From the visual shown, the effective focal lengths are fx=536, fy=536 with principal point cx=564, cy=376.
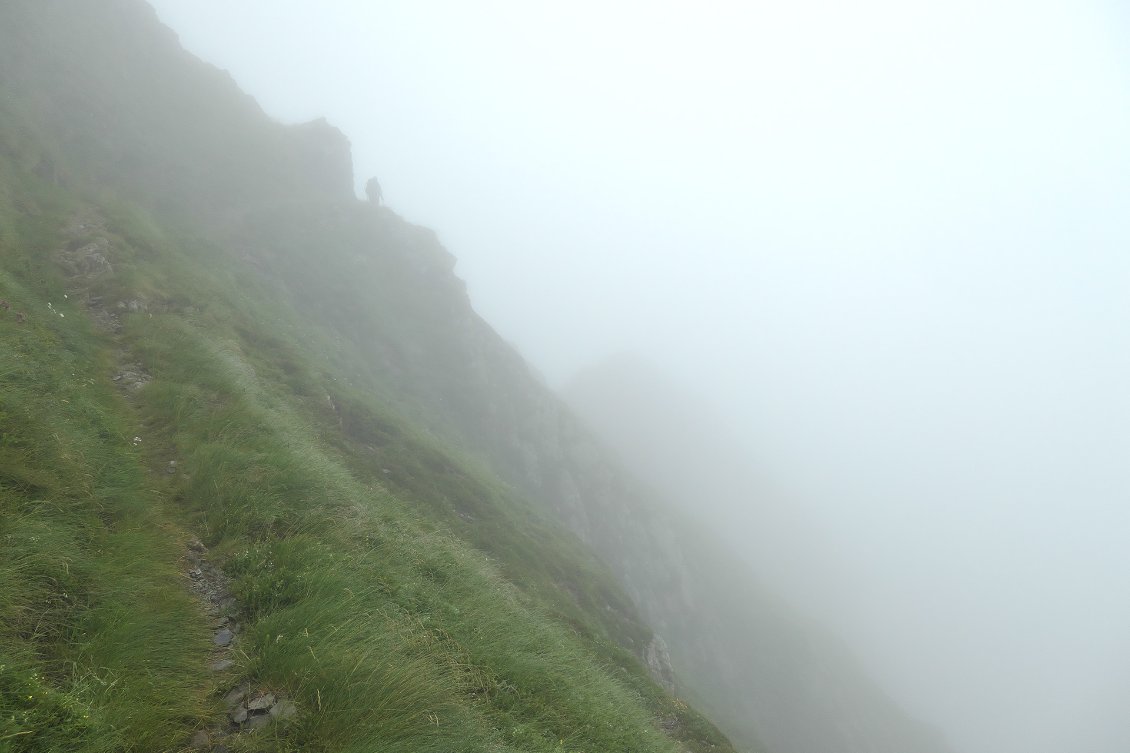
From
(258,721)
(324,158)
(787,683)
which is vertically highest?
(324,158)

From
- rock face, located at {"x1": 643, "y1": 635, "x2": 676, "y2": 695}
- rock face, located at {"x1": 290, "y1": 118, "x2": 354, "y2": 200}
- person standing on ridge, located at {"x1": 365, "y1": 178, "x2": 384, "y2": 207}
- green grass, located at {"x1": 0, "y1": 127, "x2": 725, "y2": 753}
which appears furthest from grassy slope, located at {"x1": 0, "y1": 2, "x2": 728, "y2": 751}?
person standing on ridge, located at {"x1": 365, "y1": 178, "x2": 384, "y2": 207}

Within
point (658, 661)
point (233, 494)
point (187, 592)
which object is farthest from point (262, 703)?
point (658, 661)

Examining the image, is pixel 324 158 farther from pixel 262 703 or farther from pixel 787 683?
pixel 787 683

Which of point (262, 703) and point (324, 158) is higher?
point (324, 158)

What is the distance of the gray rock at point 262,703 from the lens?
588cm

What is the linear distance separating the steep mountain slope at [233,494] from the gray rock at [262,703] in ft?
A: 0.11

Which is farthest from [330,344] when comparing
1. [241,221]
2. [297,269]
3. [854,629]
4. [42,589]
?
[854,629]

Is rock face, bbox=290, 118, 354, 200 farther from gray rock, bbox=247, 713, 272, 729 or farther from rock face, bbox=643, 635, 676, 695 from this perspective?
gray rock, bbox=247, 713, 272, 729

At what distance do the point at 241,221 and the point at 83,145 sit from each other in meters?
14.3

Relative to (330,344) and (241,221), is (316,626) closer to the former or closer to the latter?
(330,344)

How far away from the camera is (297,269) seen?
52.8 meters

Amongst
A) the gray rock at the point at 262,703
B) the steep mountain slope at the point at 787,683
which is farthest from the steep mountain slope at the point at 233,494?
the steep mountain slope at the point at 787,683

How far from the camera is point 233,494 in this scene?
10031 mm

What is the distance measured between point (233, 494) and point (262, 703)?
205 inches
